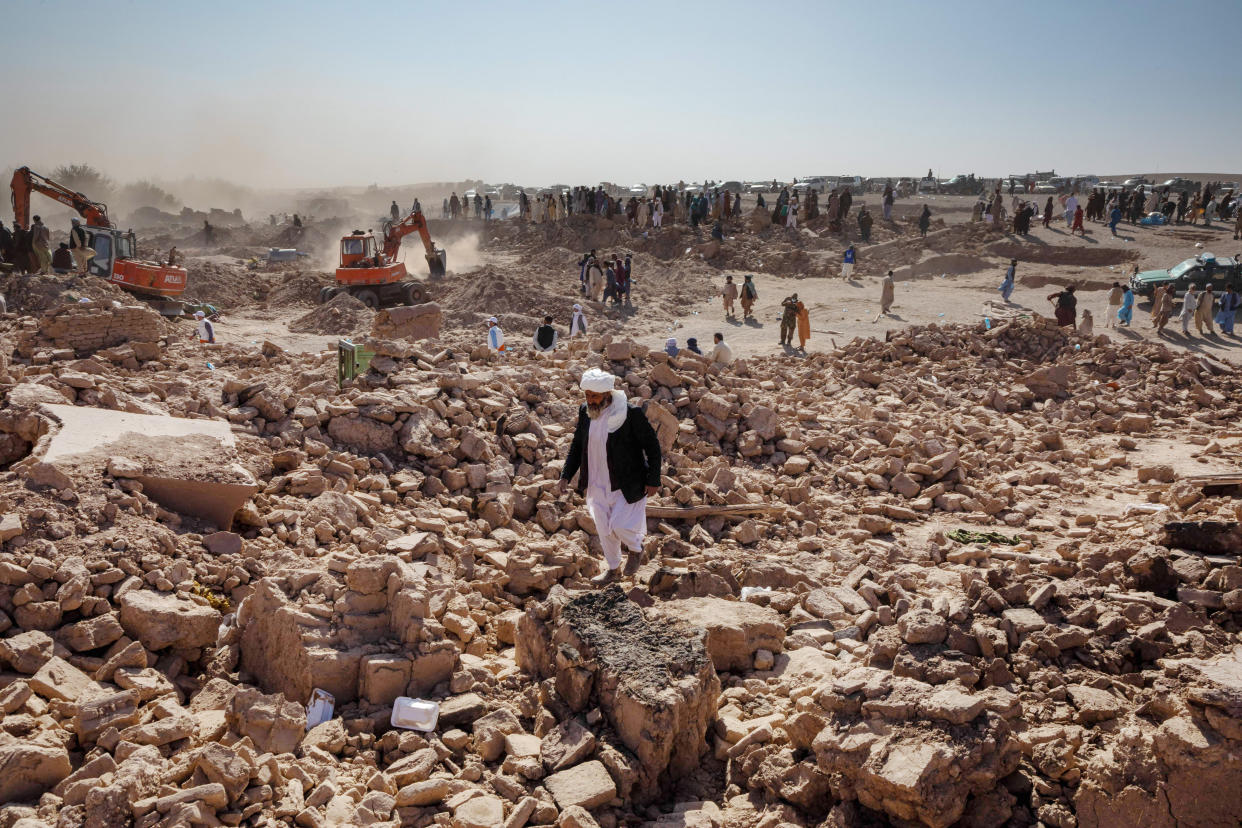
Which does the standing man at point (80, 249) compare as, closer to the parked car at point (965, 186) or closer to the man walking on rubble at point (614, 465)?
the man walking on rubble at point (614, 465)

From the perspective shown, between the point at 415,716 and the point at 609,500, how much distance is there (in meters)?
1.98

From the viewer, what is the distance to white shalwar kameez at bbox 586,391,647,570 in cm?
496

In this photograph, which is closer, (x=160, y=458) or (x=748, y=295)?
(x=160, y=458)

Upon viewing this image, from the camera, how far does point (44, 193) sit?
17000mm

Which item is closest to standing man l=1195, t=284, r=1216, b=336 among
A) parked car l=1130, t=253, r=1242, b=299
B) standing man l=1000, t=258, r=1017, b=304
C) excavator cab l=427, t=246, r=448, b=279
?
parked car l=1130, t=253, r=1242, b=299

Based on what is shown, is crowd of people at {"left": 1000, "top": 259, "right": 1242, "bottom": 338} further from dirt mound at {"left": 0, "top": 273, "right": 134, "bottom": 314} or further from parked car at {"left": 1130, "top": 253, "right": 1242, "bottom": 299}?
dirt mound at {"left": 0, "top": 273, "right": 134, "bottom": 314}

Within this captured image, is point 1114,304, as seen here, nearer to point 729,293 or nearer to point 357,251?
point 729,293

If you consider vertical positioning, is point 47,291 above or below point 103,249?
below

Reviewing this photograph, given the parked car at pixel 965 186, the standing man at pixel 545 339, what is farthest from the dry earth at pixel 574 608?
the parked car at pixel 965 186

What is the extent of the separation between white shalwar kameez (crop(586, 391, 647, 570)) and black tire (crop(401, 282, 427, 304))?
49.3ft

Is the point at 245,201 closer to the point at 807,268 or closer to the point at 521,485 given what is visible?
the point at 807,268

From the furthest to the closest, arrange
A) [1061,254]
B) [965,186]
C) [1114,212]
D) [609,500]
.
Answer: [965,186]
[1114,212]
[1061,254]
[609,500]

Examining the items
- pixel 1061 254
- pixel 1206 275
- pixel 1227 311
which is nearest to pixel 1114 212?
pixel 1061 254

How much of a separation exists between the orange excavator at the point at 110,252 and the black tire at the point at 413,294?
15.6 feet
